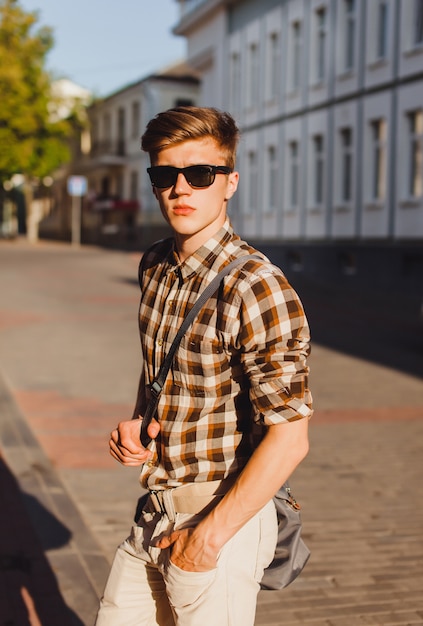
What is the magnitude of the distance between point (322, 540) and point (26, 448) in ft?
9.09

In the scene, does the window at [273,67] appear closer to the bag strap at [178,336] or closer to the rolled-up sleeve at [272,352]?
the bag strap at [178,336]

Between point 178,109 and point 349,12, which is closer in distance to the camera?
point 178,109

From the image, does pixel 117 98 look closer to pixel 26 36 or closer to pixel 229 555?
pixel 26 36

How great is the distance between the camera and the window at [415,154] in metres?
23.0

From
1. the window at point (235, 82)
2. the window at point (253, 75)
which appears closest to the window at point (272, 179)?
the window at point (253, 75)

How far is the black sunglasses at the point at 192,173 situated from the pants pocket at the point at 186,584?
0.94 meters

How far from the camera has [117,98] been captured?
5491 cm

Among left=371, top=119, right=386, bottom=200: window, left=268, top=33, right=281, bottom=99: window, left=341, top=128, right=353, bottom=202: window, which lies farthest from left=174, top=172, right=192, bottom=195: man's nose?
left=268, top=33, right=281, bottom=99: window

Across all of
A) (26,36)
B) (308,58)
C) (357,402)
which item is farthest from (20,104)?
(357,402)

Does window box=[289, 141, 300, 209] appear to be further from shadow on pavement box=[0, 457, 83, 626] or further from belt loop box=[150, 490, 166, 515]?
belt loop box=[150, 490, 166, 515]

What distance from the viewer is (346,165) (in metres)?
27.0

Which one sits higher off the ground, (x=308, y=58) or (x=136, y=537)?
(x=308, y=58)

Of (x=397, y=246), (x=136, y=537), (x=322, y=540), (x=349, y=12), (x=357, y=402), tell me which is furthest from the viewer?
(x=349, y=12)

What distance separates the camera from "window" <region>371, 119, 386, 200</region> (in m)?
24.8
